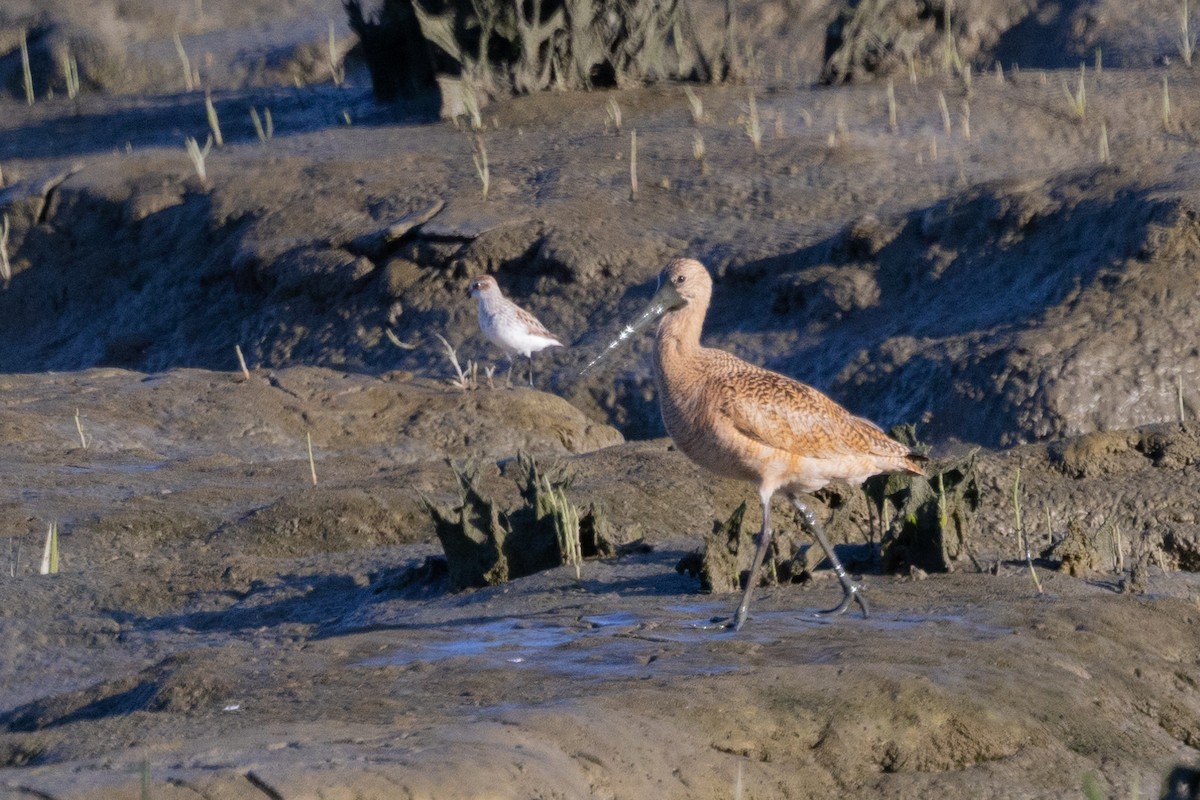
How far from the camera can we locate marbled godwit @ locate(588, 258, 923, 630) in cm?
638

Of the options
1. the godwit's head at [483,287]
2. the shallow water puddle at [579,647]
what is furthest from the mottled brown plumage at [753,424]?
the godwit's head at [483,287]

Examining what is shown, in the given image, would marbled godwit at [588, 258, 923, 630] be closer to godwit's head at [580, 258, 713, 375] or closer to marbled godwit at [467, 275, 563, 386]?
godwit's head at [580, 258, 713, 375]

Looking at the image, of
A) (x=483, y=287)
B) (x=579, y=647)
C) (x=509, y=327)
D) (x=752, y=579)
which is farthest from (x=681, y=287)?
(x=483, y=287)

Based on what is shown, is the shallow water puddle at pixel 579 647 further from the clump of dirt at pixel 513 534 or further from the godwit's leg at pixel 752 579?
the clump of dirt at pixel 513 534

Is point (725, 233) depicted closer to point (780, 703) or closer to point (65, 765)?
point (780, 703)

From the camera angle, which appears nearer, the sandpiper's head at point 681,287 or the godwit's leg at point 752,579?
the godwit's leg at point 752,579

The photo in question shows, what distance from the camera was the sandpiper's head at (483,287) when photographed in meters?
11.9

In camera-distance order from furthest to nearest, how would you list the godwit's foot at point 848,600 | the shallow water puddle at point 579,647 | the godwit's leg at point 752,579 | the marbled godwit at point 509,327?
the marbled godwit at point 509,327 → the godwit's foot at point 848,600 → the godwit's leg at point 752,579 → the shallow water puddle at point 579,647

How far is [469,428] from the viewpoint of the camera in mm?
10773

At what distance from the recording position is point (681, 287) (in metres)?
6.77

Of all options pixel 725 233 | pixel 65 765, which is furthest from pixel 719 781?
pixel 725 233

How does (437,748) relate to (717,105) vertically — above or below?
below

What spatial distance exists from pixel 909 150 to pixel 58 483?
739 centimetres

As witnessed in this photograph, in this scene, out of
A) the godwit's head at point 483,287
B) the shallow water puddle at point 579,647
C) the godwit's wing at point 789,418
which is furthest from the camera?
the godwit's head at point 483,287
